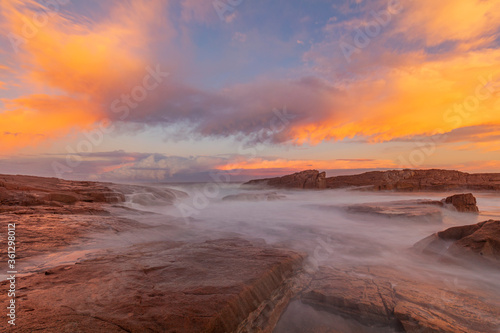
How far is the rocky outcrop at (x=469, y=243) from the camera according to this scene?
4672 mm

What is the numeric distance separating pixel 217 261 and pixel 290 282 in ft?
4.04

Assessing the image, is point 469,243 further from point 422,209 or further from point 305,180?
point 305,180

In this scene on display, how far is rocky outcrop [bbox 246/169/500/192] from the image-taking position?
27.8 meters

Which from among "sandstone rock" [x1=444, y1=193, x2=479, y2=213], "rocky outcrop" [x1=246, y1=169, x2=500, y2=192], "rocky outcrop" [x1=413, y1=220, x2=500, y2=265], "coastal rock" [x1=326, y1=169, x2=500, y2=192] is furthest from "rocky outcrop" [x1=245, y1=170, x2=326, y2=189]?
"rocky outcrop" [x1=413, y1=220, x2=500, y2=265]

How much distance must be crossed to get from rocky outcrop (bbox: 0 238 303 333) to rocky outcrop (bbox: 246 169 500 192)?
29536 mm

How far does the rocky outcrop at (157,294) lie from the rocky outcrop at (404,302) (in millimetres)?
656

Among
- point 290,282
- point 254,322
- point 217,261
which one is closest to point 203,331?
point 254,322

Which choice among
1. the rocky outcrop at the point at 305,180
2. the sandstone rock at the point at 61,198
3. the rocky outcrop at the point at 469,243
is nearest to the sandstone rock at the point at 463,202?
the rocky outcrop at the point at 469,243

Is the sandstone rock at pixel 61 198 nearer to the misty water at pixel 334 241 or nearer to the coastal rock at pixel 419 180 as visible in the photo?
the misty water at pixel 334 241

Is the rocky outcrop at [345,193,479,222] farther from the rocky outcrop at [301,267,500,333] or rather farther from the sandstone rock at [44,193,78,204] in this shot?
the sandstone rock at [44,193,78,204]

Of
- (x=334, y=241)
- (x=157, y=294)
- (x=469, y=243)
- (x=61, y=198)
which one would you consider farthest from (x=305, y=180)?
(x=157, y=294)

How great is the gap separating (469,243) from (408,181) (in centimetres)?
2820

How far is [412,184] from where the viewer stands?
91.2 ft

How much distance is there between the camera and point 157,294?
250 cm
